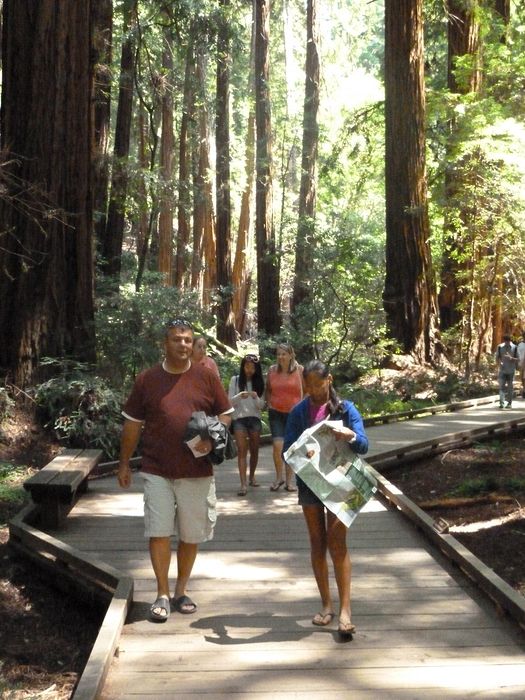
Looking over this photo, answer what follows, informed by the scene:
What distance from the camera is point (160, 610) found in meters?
5.96

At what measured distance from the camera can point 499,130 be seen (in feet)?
71.1

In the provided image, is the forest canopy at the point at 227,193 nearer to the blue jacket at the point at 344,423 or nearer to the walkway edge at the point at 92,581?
the walkway edge at the point at 92,581

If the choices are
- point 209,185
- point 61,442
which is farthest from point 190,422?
point 209,185

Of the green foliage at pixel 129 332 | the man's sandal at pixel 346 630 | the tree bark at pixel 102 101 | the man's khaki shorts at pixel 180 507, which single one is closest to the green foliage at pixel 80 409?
the green foliage at pixel 129 332

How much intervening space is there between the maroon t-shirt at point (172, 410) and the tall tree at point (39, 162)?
6.96m

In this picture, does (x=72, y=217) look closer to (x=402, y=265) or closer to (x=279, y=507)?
(x=279, y=507)

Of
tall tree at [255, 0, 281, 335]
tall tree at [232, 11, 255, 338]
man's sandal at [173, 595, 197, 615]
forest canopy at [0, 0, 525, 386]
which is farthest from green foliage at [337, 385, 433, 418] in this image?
tall tree at [232, 11, 255, 338]

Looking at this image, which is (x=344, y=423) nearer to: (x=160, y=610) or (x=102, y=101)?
(x=160, y=610)

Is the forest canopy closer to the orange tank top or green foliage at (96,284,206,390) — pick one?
green foliage at (96,284,206,390)

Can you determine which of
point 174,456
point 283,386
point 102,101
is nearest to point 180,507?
point 174,456

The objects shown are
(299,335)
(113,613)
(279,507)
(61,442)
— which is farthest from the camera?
(299,335)

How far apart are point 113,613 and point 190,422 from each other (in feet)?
3.94

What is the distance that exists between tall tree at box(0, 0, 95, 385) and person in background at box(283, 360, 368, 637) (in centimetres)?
754

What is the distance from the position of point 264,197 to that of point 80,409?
19.7 m
